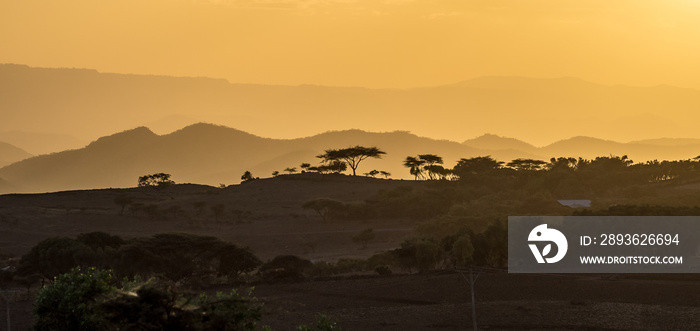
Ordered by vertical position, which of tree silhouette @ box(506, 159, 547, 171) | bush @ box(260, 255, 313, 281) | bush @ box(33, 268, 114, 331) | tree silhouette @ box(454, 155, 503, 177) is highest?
tree silhouette @ box(506, 159, 547, 171)

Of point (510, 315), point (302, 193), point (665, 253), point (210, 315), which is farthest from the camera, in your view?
point (302, 193)

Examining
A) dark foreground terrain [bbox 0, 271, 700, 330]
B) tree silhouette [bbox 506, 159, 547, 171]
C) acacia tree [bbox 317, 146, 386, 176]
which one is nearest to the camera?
dark foreground terrain [bbox 0, 271, 700, 330]

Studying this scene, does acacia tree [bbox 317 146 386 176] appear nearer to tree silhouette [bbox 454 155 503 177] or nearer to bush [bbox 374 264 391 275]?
tree silhouette [bbox 454 155 503 177]

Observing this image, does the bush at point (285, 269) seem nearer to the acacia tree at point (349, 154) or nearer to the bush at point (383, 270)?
the bush at point (383, 270)

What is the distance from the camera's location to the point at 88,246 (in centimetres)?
6894

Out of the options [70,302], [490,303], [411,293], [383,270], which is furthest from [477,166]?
[70,302]

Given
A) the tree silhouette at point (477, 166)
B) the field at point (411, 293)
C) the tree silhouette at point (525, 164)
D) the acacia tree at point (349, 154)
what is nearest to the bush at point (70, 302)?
the field at point (411, 293)

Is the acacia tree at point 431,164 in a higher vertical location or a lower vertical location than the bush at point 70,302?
higher

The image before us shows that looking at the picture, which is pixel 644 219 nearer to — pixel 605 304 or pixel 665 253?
pixel 665 253

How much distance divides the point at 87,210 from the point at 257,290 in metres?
65.1

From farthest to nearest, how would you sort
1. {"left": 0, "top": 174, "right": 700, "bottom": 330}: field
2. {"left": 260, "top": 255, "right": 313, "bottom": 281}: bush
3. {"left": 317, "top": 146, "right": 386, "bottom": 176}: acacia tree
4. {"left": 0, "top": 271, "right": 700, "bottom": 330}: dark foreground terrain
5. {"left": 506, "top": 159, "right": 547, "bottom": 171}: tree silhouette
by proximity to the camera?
1. {"left": 506, "top": 159, "right": 547, "bottom": 171}: tree silhouette
2. {"left": 317, "top": 146, "right": 386, "bottom": 176}: acacia tree
3. {"left": 260, "top": 255, "right": 313, "bottom": 281}: bush
4. {"left": 0, "top": 174, "right": 700, "bottom": 330}: field
5. {"left": 0, "top": 271, "right": 700, "bottom": 330}: dark foreground terrain

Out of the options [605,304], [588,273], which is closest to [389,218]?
[588,273]

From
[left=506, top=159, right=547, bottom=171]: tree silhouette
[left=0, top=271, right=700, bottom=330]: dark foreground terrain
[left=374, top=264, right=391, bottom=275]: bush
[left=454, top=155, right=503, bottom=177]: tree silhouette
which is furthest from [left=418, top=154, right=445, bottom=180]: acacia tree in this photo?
[left=0, top=271, right=700, bottom=330]: dark foreground terrain

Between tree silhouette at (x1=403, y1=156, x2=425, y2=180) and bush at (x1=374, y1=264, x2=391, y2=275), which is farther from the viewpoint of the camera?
tree silhouette at (x1=403, y1=156, x2=425, y2=180)
